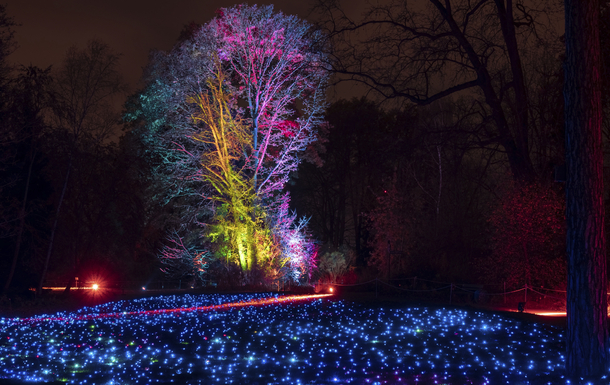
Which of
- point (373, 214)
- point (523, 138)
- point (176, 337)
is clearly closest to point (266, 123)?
point (373, 214)

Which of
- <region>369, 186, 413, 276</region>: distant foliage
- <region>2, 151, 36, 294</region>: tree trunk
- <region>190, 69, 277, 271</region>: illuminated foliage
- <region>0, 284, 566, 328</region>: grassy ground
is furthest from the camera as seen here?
<region>369, 186, 413, 276</region>: distant foliage

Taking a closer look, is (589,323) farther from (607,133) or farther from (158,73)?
(158,73)

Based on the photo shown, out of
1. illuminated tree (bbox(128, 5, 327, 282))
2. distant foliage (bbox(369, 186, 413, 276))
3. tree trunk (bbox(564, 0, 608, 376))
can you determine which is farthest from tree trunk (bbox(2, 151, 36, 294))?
tree trunk (bbox(564, 0, 608, 376))

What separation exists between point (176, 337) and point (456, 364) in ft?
17.2

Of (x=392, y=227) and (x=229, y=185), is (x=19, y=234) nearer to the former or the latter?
(x=229, y=185)

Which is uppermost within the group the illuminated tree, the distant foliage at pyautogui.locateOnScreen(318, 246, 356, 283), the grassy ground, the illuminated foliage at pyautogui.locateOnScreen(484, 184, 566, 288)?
A: the illuminated tree

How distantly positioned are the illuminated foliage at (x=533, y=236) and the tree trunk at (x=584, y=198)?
9320 millimetres

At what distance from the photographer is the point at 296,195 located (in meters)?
40.4

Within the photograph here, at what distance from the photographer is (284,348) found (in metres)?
8.54

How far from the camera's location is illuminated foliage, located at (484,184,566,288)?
619 inches

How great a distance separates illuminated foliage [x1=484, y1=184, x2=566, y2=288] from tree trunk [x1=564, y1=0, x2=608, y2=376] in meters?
9.32

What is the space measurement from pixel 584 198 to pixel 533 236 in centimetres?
964

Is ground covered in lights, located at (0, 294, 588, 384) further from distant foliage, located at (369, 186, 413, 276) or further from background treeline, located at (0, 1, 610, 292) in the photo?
distant foliage, located at (369, 186, 413, 276)

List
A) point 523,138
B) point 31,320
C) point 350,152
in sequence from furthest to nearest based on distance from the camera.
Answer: point 350,152, point 523,138, point 31,320
